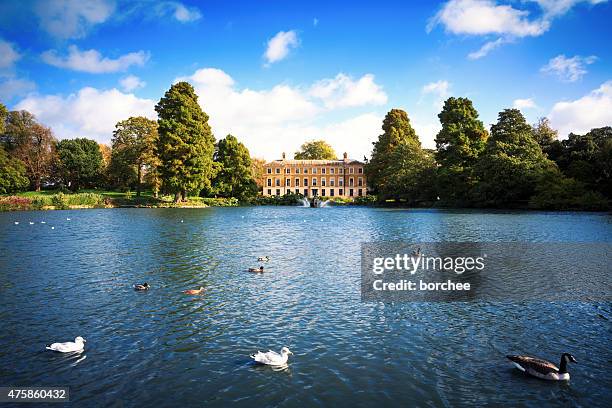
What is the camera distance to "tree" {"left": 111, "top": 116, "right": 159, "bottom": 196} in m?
74.9

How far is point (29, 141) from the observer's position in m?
76.9

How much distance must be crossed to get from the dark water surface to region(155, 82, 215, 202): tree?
160 feet

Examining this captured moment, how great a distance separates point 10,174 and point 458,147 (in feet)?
228

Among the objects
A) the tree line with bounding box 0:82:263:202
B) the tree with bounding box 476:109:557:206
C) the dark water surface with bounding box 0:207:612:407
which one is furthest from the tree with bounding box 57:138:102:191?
the dark water surface with bounding box 0:207:612:407

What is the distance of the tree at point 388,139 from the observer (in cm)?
9062

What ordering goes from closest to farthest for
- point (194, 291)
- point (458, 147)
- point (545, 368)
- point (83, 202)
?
1. point (545, 368)
2. point (194, 291)
3. point (83, 202)
4. point (458, 147)

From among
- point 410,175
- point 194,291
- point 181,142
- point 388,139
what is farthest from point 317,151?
point 194,291

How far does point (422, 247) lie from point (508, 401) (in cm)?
1721

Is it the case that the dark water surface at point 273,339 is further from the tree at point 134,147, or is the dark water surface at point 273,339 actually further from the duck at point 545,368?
the tree at point 134,147

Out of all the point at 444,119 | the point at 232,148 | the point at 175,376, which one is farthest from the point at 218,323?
the point at 232,148

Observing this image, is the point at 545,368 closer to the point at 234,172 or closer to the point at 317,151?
the point at 234,172

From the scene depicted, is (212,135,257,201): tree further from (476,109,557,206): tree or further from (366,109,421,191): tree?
(476,109,557,206): tree

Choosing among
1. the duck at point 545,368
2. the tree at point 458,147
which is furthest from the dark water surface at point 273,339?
the tree at point 458,147

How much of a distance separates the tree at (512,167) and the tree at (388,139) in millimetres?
28006
